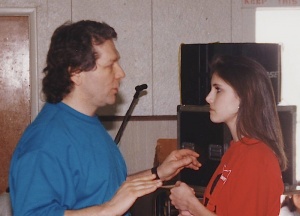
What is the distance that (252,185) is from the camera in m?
1.92

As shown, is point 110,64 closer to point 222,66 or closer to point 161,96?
point 222,66

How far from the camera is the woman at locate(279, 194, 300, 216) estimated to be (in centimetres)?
349

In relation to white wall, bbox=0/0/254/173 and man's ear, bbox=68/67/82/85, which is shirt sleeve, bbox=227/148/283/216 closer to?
man's ear, bbox=68/67/82/85

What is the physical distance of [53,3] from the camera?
425 centimetres

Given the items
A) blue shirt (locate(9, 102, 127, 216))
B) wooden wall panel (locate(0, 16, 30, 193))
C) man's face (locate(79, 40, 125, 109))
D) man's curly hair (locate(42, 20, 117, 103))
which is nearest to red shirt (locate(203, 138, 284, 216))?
blue shirt (locate(9, 102, 127, 216))

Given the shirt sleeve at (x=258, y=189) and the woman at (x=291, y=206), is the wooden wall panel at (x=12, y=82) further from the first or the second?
Result: the shirt sleeve at (x=258, y=189)

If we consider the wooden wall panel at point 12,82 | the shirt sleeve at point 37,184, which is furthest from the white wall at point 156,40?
the shirt sleeve at point 37,184

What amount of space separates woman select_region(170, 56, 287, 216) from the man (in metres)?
0.30

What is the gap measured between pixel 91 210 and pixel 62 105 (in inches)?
15.5

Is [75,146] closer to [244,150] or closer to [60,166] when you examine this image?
[60,166]

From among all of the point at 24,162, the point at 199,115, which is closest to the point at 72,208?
the point at 24,162

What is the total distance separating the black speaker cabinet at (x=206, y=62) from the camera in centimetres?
311

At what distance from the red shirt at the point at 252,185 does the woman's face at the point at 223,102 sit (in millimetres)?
165

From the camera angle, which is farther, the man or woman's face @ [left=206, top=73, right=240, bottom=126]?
woman's face @ [left=206, top=73, right=240, bottom=126]
